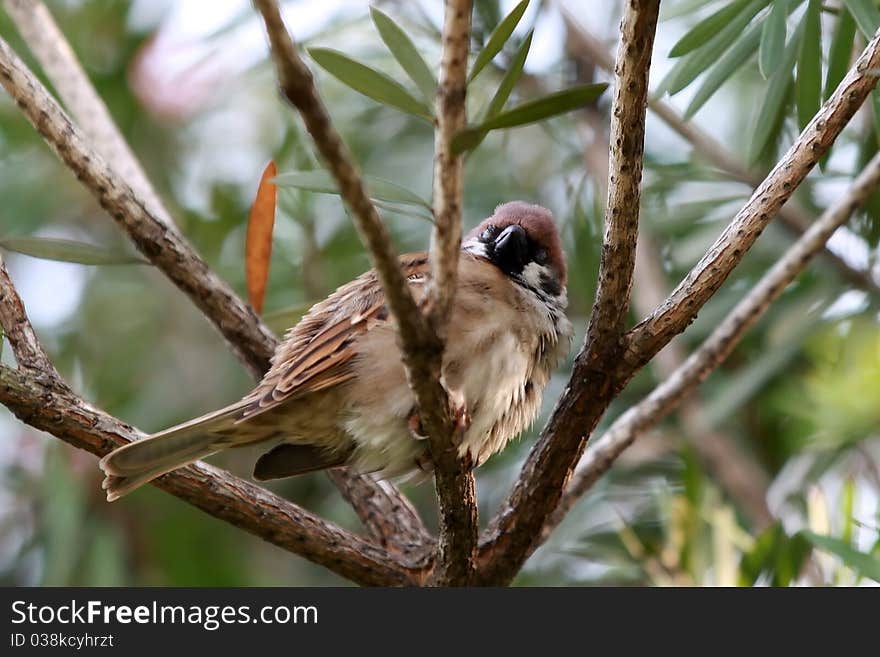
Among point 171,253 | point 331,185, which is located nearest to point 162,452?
point 171,253

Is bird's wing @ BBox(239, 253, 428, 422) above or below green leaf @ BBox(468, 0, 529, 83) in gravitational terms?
above

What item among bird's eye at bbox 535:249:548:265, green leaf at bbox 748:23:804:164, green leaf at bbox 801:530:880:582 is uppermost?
bird's eye at bbox 535:249:548:265

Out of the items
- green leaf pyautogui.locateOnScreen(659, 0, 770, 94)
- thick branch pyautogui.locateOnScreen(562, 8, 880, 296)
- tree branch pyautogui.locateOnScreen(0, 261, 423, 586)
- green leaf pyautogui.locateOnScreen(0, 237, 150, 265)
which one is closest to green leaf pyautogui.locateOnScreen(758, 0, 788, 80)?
green leaf pyautogui.locateOnScreen(659, 0, 770, 94)

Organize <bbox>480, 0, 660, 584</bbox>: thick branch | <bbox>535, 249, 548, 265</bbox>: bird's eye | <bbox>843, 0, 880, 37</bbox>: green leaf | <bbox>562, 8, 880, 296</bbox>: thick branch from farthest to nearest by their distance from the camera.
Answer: <bbox>562, 8, 880, 296</bbox>: thick branch
<bbox>535, 249, 548, 265</bbox>: bird's eye
<bbox>843, 0, 880, 37</bbox>: green leaf
<bbox>480, 0, 660, 584</bbox>: thick branch

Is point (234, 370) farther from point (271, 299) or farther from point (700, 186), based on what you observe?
point (700, 186)

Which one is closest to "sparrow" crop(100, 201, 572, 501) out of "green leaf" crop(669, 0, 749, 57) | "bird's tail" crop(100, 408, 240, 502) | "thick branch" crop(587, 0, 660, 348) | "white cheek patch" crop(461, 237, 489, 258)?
"bird's tail" crop(100, 408, 240, 502)

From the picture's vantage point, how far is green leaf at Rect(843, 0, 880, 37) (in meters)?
2.05

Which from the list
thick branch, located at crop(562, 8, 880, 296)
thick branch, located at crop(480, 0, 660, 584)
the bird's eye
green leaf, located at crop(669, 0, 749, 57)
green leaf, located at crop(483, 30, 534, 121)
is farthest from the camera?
thick branch, located at crop(562, 8, 880, 296)

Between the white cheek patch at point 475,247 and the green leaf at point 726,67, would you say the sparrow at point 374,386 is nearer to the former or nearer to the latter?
the white cheek patch at point 475,247

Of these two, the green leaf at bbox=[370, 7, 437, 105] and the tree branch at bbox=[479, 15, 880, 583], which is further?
the tree branch at bbox=[479, 15, 880, 583]

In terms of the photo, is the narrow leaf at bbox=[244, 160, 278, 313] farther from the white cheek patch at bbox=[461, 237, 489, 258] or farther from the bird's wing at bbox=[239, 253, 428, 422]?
the white cheek patch at bbox=[461, 237, 489, 258]

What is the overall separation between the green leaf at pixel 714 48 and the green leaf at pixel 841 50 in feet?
0.61

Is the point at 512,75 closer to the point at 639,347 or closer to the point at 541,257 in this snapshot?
the point at 639,347

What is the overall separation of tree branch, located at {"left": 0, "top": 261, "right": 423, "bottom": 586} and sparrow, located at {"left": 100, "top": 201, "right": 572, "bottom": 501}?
8 centimetres
